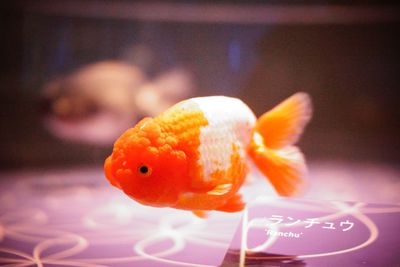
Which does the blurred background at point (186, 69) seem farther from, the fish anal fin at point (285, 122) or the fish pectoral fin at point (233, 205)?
the fish pectoral fin at point (233, 205)

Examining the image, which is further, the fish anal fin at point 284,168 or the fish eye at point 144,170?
the fish anal fin at point 284,168

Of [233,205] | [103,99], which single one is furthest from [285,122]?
[103,99]

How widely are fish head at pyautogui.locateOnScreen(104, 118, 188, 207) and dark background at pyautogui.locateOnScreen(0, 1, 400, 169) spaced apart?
1.99ft

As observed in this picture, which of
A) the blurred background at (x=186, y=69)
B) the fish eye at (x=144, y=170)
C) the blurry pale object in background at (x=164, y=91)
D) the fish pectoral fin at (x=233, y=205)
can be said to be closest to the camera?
the fish eye at (x=144, y=170)

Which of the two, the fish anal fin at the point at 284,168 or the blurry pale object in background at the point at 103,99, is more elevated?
the blurry pale object in background at the point at 103,99

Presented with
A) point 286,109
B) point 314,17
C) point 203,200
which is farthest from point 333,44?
point 203,200

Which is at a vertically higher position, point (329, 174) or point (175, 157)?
point (329, 174)

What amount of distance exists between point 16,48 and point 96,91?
0.40 m

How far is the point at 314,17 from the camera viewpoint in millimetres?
1341

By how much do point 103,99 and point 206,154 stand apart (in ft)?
3.15

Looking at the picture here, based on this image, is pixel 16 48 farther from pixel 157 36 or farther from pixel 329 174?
pixel 329 174

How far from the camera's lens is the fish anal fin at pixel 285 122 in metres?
0.85

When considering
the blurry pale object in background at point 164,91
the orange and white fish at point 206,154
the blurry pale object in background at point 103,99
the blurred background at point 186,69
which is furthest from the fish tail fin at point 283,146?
the blurry pale object in background at point 103,99

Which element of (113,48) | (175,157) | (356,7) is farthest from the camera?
(113,48)
